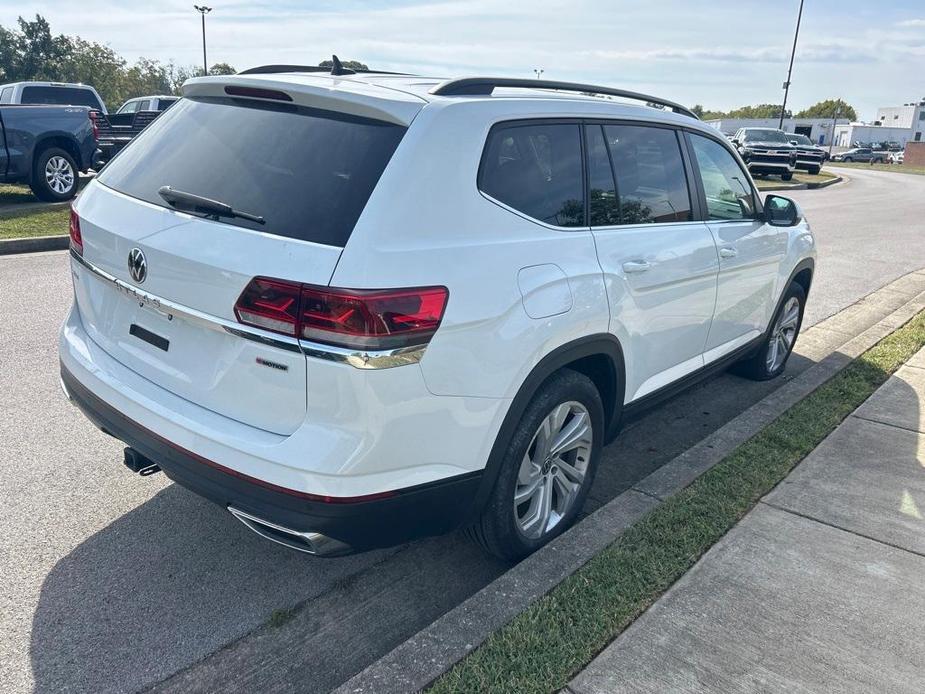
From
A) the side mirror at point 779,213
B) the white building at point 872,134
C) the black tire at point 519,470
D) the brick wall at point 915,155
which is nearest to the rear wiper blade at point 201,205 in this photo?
the black tire at point 519,470

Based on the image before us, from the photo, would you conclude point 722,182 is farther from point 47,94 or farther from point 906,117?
point 906,117

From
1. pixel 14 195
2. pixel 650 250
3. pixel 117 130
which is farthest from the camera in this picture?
pixel 117 130

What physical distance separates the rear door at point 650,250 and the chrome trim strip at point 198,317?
4.76ft

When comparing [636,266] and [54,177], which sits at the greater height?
[636,266]

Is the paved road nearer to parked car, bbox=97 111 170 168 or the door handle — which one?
the door handle

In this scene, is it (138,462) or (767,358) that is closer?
(138,462)

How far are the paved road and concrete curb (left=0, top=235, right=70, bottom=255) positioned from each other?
16.7 feet

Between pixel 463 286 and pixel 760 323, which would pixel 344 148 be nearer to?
pixel 463 286

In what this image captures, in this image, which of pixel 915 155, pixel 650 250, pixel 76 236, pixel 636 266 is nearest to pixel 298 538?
pixel 76 236

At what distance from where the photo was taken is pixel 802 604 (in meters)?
2.88

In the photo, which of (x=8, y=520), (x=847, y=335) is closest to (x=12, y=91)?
(x=8, y=520)

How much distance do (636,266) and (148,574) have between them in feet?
7.99

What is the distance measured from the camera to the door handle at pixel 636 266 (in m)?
3.28

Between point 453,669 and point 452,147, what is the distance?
1737 mm
